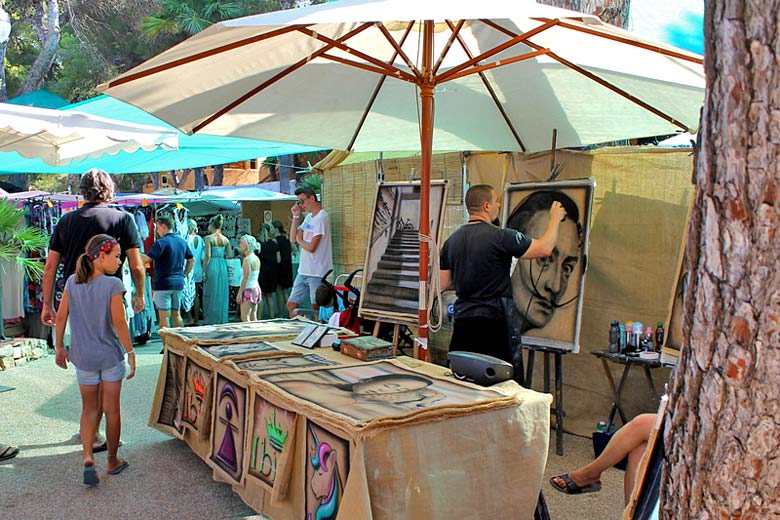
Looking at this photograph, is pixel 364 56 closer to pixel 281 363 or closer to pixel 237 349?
pixel 281 363

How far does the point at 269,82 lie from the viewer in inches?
171

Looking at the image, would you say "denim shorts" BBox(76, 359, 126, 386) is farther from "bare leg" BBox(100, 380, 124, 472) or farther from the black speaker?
the black speaker

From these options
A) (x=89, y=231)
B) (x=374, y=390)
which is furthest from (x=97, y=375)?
(x=374, y=390)

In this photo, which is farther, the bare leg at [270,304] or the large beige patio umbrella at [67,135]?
the bare leg at [270,304]

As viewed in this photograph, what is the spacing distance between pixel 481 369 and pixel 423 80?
1.66m

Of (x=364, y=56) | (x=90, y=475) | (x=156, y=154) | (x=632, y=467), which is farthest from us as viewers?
(x=156, y=154)

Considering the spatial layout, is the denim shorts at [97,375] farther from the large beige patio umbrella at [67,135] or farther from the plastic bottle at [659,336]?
the plastic bottle at [659,336]

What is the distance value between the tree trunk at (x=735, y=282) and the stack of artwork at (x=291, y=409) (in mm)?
1326

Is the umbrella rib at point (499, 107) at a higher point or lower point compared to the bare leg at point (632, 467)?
higher

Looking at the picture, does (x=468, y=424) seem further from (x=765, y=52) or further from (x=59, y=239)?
(x=59, y=239)

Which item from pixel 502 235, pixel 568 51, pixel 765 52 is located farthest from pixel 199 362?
pixel 765 52

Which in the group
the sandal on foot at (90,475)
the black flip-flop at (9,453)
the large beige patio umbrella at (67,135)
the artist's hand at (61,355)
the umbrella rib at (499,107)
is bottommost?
the black flip-flop at (9,453)

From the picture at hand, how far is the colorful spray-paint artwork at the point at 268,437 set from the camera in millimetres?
3230

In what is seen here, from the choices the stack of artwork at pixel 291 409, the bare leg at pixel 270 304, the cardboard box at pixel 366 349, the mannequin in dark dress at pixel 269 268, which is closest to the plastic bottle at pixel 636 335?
the cardboard box at pixel 366 349
